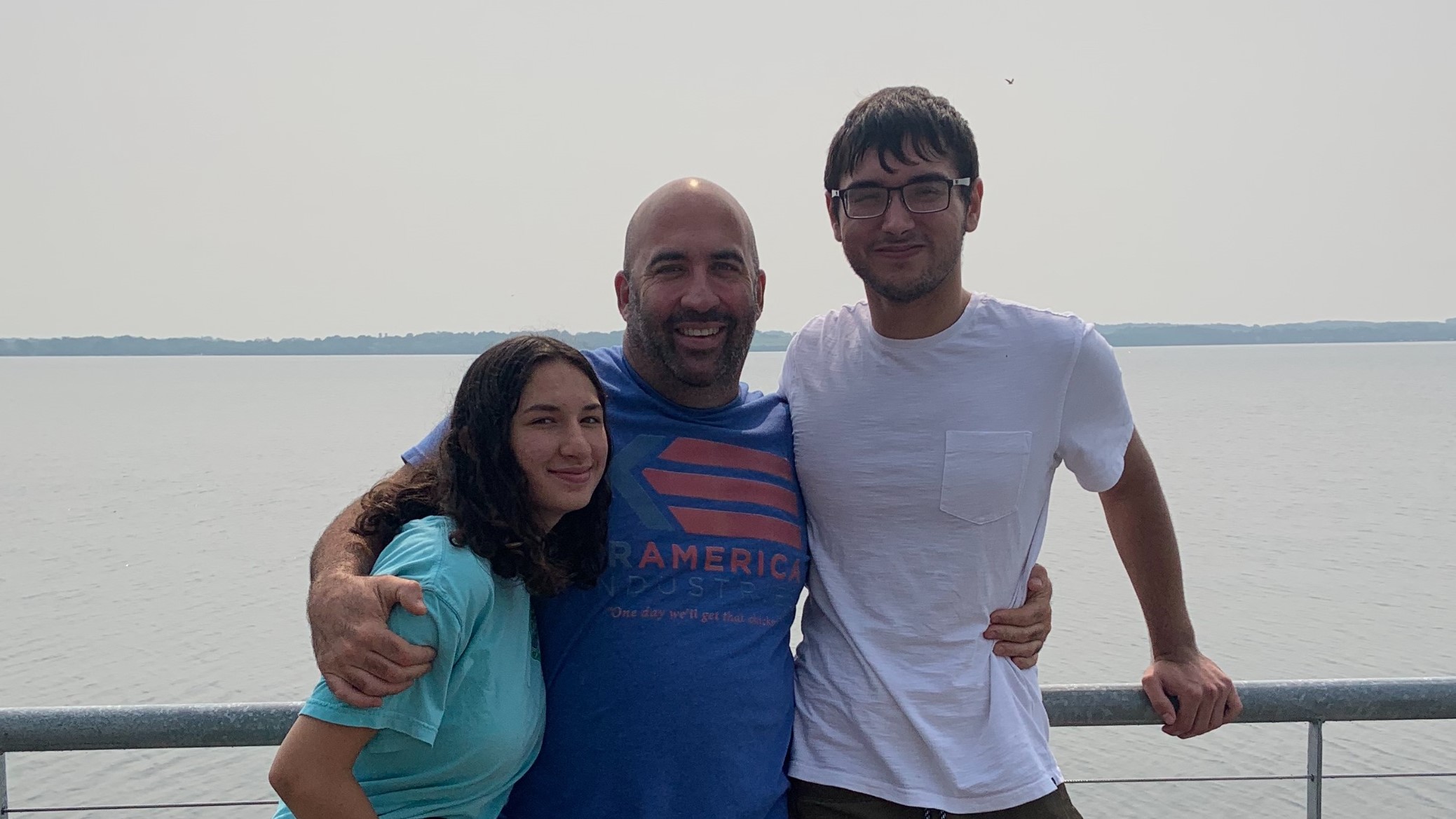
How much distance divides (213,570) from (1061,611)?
14195 millimetres

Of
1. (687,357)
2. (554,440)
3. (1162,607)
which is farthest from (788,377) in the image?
(1162,607)

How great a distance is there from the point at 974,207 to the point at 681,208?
2.45 ft

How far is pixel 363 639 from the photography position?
85.9 inches

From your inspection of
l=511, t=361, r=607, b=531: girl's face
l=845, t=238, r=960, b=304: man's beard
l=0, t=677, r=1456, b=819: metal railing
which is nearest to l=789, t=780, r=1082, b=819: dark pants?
l=0, t=677, r=1456, b=819: metal railing

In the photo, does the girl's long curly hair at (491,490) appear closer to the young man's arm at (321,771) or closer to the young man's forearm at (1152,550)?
the young man's arm at (321,771)

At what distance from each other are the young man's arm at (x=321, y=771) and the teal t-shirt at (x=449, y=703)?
0.03 m

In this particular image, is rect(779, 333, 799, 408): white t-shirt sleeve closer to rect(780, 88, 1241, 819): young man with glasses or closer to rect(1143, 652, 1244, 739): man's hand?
rect(780, 88, 1241, 819): young man with glasses

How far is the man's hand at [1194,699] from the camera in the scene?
2.94 metres

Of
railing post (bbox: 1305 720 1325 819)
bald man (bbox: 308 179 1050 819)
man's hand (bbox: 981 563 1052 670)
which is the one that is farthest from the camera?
railing post (bbox: 1305 720 1325 819)

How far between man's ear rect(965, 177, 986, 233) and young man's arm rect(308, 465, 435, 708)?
1.65m

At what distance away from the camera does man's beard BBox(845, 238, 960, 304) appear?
9.46 feet

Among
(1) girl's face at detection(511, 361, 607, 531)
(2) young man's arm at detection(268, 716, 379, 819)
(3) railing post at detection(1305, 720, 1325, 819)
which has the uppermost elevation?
(1) girl's face at detection(511, 361, 607, 531)

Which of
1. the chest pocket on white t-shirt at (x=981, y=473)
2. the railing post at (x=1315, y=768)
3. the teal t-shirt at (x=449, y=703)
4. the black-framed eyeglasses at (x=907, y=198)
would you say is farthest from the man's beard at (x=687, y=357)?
the railing post at (x=1315, y=768)

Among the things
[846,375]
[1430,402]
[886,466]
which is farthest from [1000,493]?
[1430,402]
